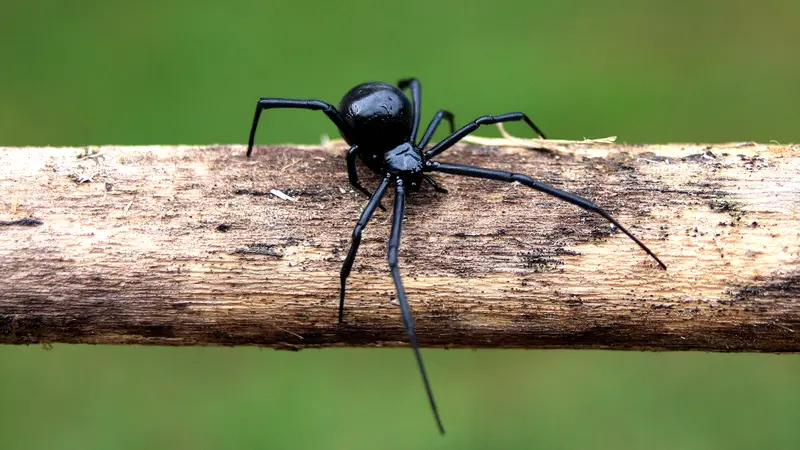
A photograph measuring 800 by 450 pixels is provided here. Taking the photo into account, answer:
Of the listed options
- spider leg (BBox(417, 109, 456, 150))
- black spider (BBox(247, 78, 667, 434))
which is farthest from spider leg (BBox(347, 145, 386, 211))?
spider leg (BBox(417, 109, 456, 150))

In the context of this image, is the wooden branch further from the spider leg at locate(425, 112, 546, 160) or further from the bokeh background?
the bokeh background

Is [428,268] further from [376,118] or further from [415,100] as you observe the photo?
[415,100]

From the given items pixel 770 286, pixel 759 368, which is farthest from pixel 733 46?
pixel 770 286

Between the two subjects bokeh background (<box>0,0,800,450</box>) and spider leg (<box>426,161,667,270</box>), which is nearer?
spider leg (<box>426,161,667,270</box>)

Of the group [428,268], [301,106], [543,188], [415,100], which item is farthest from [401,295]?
[415,100]

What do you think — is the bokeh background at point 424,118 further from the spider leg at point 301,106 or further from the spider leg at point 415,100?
the spider leg at point 301,106
